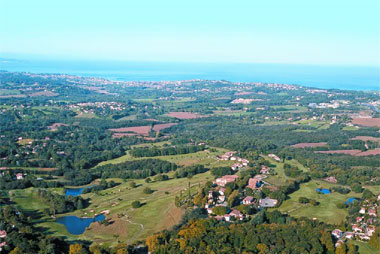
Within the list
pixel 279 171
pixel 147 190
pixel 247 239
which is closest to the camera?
pixel 247 239

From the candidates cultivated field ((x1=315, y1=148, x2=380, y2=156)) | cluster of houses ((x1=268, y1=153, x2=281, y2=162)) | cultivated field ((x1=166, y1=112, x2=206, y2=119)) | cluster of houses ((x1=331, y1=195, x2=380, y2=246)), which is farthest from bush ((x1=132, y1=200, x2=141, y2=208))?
cultivated field ((x1=166, y1=112, x2=206, y2=119))

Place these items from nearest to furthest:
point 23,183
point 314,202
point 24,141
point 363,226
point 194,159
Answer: point 363,226, point 314,202, point 23,183, point 194,159, point 24,141

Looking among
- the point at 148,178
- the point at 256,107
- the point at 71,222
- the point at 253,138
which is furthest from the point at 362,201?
the point at 256,107

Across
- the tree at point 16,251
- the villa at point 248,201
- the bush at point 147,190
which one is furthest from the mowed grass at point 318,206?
the tree at point 16,251

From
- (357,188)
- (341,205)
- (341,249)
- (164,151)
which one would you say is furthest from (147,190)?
(357,188)

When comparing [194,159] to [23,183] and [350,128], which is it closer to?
[23,183]

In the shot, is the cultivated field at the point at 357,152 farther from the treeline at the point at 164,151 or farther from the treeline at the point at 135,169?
the treeline at the point at 135,169
